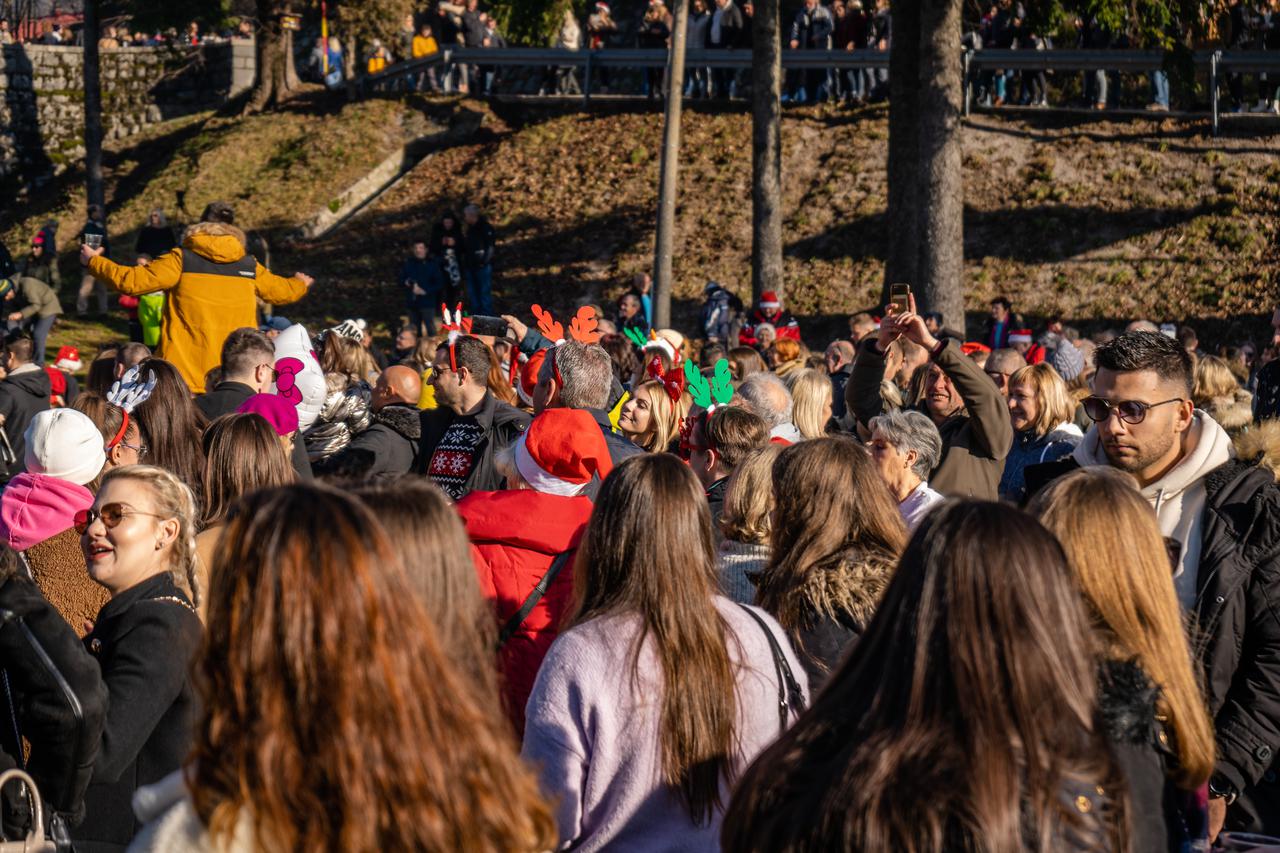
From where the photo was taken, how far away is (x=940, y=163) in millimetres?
15867

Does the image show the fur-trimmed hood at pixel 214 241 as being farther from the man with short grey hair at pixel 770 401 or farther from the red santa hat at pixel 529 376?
the man with short grey hair at pixel 770 401

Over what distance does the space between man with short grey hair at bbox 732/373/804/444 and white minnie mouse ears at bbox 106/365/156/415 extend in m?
2.75

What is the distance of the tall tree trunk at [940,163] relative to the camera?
15.7 meters

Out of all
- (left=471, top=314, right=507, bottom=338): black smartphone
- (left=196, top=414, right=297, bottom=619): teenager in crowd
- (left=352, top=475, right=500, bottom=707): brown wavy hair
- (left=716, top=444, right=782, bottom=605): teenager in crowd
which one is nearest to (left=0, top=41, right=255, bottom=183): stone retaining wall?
(left=471, top=314, right=507, bottom=338): black smartphone

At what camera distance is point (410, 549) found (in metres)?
2.43

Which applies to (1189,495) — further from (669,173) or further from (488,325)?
(669,173)

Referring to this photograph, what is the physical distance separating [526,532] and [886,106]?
20.4 meters

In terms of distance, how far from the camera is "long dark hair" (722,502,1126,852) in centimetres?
217

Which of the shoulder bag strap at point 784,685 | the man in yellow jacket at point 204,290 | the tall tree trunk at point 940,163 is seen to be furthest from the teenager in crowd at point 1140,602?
the tall tree trunk at point 940,163

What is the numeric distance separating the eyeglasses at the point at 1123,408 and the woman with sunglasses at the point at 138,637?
9.31ft

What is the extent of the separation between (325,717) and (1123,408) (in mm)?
3088

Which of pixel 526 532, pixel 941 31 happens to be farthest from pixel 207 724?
pixel 941 31

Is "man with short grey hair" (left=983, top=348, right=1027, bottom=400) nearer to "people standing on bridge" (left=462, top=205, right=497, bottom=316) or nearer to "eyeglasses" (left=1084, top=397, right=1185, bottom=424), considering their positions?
"eyeglasses" (left=1084, top=397, right=1185, bottom=424)

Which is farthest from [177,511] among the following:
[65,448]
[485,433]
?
[485,433]
